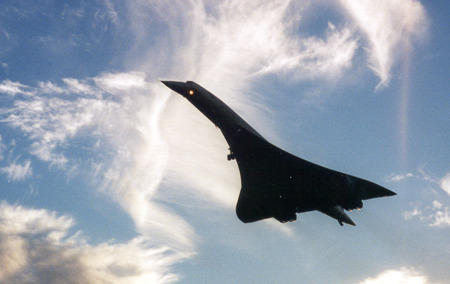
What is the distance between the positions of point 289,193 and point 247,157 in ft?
11.6

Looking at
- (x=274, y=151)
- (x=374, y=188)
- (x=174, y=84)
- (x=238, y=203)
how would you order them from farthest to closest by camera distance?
1. (x=238, y=203)
2. (x=174, y=84)
3. (x=274, y=151)
4. (x=374, y=188)

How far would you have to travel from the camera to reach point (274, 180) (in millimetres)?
17766

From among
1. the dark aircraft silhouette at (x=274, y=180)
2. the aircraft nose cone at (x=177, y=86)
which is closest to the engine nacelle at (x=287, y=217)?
the dark aircraft silhouette at (x=274, y=180)

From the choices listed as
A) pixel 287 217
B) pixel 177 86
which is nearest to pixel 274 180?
pixel 287 217

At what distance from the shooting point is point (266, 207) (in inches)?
744

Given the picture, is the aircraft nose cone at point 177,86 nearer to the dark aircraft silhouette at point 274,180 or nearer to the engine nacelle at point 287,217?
the dark aircraft silhouette at point 274,180

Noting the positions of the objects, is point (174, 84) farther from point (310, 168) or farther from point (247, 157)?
point (310, 168)

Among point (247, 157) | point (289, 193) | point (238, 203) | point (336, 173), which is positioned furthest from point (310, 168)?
point (238, 203)

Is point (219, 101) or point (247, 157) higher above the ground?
point (219, 101)

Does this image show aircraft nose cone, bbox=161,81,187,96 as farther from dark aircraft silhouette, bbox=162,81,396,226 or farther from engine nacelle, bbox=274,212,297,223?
engine nacelle, bbox=274,212,297,223

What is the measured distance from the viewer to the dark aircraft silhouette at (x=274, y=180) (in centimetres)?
1606

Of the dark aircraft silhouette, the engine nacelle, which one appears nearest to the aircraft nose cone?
the dark aircraft silhouette

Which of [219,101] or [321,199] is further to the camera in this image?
[219,101]

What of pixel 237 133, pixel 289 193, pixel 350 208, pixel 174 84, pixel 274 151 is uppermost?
pixel 174 84
